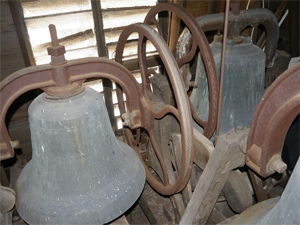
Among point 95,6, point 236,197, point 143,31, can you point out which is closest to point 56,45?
point 143,31

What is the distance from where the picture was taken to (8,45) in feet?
5.93

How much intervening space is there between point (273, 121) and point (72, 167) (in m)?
0.53

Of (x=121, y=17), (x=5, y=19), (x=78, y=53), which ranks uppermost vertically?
(x=5, y=19)

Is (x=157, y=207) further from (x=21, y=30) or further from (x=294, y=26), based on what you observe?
(x=294, y=26)

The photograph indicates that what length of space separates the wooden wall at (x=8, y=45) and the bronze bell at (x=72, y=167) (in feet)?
3.92

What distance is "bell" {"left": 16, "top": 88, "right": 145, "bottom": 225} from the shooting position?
75 cm

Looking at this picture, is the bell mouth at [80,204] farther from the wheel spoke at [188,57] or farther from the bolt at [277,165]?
the wheel spoke at [188,57]

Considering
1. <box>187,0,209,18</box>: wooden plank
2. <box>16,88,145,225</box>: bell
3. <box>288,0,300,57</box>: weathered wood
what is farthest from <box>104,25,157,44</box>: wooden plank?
<box>16,88,145,225</box>: bell

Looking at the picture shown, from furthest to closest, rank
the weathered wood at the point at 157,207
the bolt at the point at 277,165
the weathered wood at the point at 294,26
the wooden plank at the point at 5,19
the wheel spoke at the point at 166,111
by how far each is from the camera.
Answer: the weathered wood at the point at 294,26
the wooden plank at the point at 5,19
the weathered wood at the point at 157,207
the wheel spoke at the point at 166,111
the bolt at the point at 277,165

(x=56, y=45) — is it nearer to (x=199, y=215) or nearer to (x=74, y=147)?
(x=74, y=147)

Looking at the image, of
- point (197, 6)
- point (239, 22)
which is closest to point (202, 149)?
point (239, 22)

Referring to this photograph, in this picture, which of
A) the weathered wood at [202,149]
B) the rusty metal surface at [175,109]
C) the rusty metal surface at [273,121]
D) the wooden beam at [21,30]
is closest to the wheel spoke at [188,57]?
the rusty metal surface at [175,109]

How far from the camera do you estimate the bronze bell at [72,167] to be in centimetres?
75

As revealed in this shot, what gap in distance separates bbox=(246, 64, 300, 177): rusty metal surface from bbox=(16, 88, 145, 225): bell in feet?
1.25
